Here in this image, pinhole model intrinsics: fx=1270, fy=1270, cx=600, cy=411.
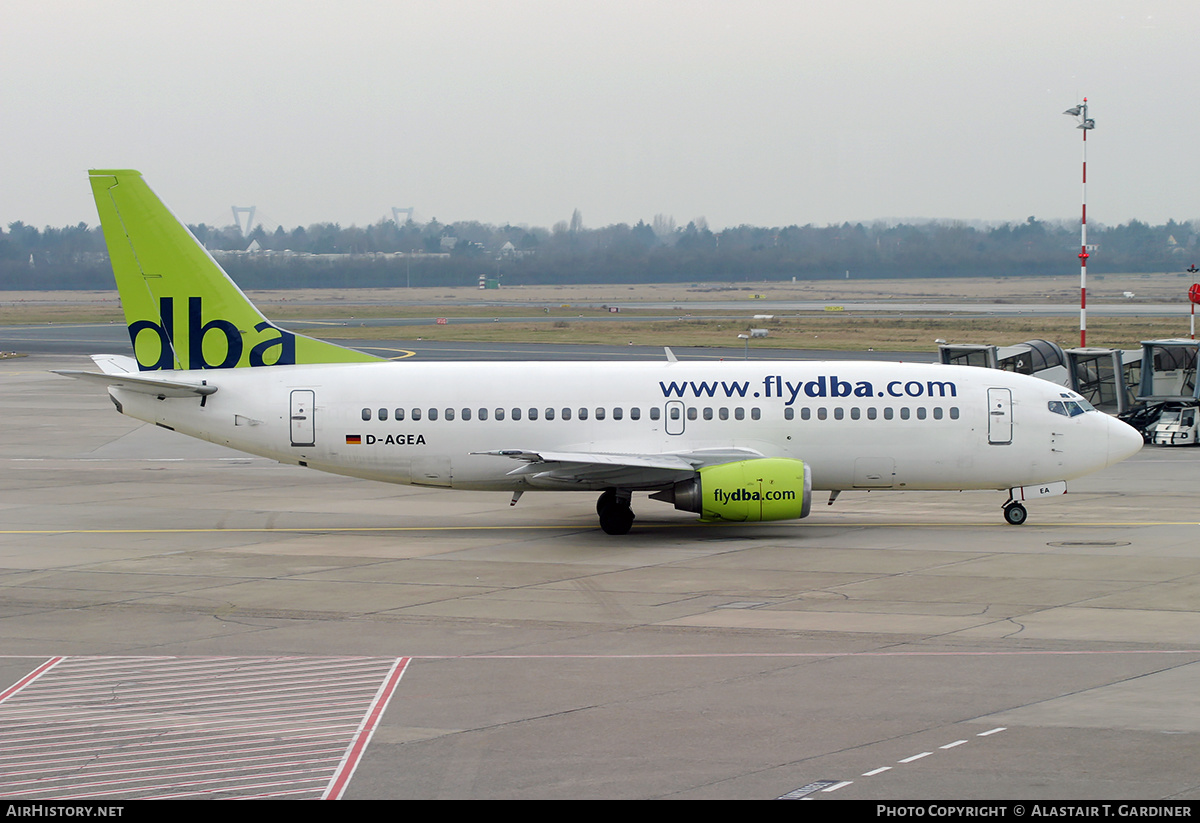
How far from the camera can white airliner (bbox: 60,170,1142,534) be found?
3177 cm

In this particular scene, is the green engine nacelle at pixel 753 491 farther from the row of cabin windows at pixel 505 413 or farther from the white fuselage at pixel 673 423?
the row of cabin windows at pixel 505 413

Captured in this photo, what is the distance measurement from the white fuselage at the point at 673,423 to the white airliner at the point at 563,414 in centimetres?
4

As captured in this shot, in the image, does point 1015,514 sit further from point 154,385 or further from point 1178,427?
point 154,385

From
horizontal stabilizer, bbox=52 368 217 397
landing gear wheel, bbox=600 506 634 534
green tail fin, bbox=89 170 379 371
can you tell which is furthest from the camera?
green tail fin, bbox=89 170 379 371

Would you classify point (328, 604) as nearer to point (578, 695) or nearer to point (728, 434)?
point (578, 695)

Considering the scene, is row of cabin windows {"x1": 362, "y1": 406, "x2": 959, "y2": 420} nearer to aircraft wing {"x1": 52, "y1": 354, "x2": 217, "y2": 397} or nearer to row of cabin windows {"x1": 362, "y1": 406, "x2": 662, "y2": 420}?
row of cabin windows {"x1": 362, "y1": 406, "x2": 662, "y2": 420}

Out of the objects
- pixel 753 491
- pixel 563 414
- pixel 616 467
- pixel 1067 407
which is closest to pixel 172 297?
pixel 563 414

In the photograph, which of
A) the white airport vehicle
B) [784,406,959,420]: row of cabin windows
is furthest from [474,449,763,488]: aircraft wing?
the white airport vehicle

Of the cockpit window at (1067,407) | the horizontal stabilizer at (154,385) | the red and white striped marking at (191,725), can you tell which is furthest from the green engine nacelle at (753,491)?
the horizontal stabilizer at (154,385)

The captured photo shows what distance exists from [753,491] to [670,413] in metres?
3.48

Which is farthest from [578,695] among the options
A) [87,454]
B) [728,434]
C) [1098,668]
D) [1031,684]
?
[87,454]

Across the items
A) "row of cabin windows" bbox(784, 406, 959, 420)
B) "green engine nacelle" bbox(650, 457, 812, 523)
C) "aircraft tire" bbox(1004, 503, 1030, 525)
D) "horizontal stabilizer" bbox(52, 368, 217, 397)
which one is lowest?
"aircraft tire" bbox(1004, 503, 1030, 525)

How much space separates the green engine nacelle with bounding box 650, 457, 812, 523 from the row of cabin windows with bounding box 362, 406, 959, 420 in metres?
2.30

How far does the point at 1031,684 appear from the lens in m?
17.9
